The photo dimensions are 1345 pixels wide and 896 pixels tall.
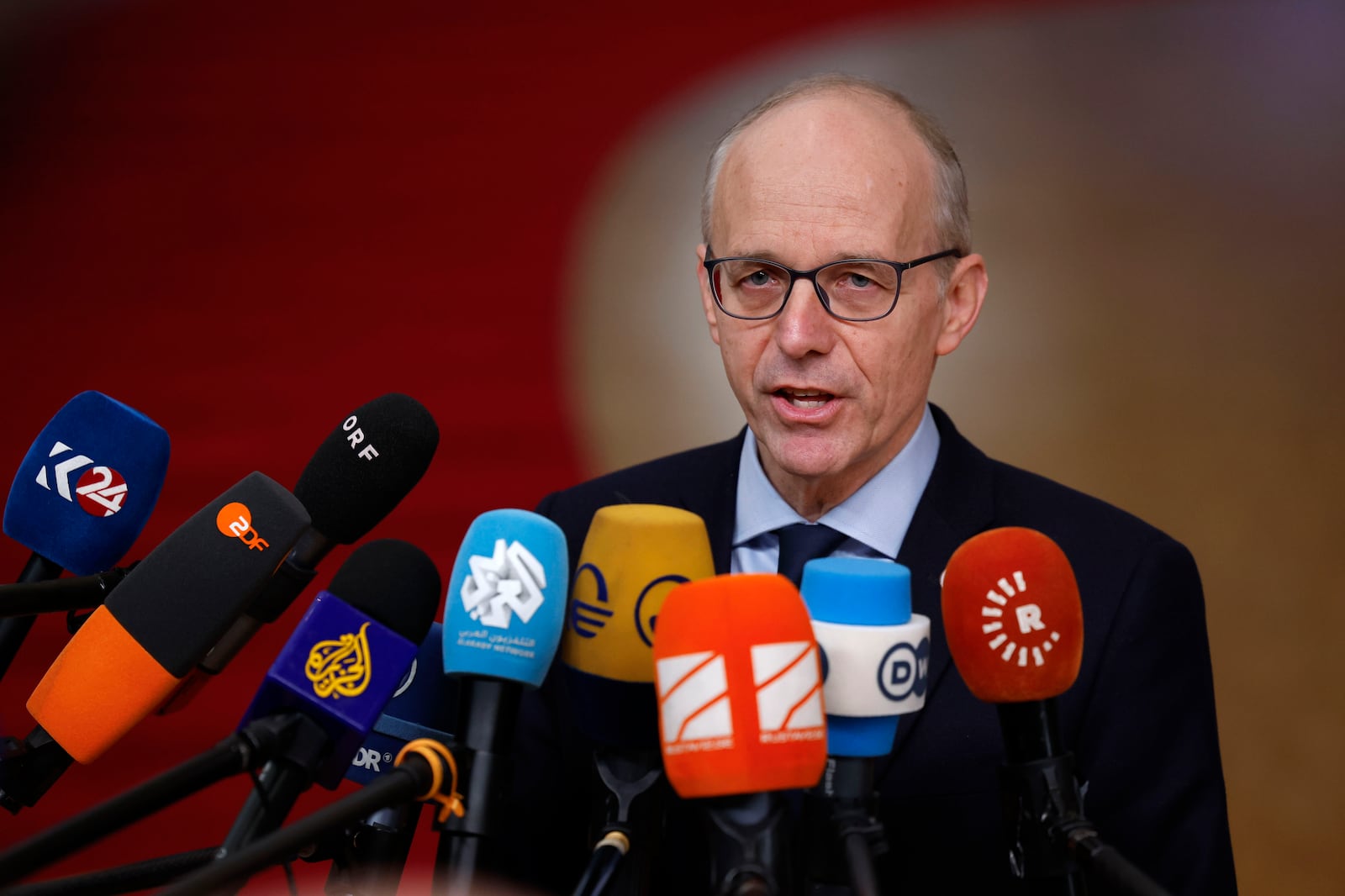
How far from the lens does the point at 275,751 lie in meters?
0.80

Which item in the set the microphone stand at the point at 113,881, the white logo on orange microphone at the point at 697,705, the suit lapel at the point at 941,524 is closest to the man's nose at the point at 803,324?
the suit lapel at the point at 941,524

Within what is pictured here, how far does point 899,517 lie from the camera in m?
1.65

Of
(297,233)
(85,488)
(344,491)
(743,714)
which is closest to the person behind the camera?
(743,714)

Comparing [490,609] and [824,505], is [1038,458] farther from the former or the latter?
[490,609]

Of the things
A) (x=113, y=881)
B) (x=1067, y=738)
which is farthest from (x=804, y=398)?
(x=113, y=881)

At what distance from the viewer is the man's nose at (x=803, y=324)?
1440mm

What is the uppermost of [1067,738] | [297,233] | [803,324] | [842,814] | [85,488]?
[297,233]

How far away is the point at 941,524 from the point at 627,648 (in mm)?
736

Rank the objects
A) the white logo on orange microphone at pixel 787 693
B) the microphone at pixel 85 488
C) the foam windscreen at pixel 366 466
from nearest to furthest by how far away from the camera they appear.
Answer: the white logo on orange microphone at pixel 787 693 < the foam windscreen at pixel 366 466 < the microphone at pixel 85 488

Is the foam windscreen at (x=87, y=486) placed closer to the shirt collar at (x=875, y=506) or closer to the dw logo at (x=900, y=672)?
the dw logo at (x=900, y=672)

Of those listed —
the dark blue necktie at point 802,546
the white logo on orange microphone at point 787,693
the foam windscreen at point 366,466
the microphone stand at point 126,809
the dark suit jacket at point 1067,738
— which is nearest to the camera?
the microphone stand at point 126,809

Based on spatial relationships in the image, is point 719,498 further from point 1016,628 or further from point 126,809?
point 126,809

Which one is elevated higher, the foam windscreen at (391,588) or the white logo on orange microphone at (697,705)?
the foam windscreen at (391,588)

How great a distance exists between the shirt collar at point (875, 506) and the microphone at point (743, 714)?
816 mm
